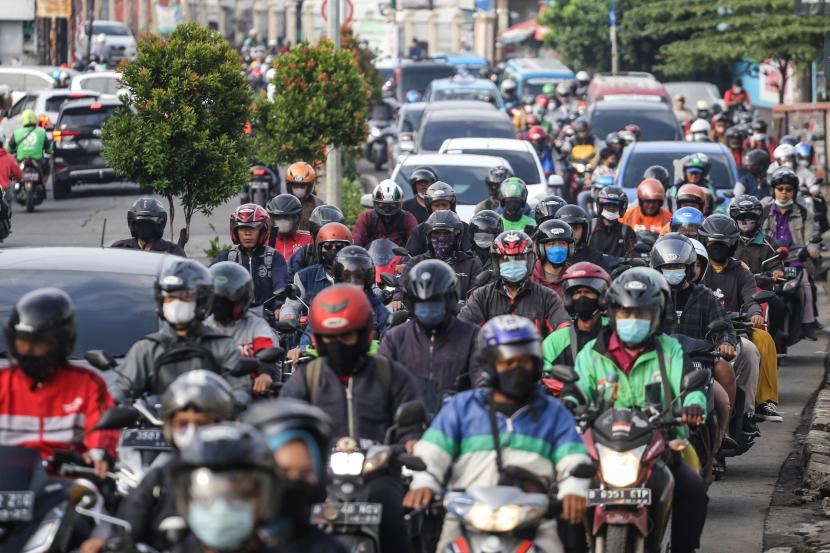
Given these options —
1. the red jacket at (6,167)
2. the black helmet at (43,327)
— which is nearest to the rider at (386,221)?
the black helmet at (43,327)

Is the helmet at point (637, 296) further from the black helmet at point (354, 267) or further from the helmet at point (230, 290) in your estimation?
the black helmet at point (354, 267)

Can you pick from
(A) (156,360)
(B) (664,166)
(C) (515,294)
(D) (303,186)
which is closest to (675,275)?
(C) (515,294)

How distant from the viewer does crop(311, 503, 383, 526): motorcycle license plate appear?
766 centimetres

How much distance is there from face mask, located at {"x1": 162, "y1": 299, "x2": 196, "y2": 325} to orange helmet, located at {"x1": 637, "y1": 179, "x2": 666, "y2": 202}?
9.35 meters

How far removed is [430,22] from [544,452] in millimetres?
82565

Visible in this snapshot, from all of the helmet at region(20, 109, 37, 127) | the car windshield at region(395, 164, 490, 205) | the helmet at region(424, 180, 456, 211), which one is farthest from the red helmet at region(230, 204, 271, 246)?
the helmet at region(20, 109, 37, 127)

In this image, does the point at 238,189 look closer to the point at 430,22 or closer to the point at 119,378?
the point at 119,378

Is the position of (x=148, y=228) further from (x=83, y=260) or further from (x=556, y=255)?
(x=556, y=255)

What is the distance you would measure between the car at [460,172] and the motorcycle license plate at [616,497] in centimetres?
1335

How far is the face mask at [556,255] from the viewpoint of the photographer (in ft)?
44.3

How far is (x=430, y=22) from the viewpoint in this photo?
89.6 m

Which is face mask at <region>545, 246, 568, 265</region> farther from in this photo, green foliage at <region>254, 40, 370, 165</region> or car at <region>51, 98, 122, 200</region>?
car at <region>51, 98, 122, 200</region>

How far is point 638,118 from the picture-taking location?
33812 mm

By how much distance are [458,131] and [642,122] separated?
5.44m
